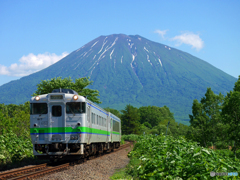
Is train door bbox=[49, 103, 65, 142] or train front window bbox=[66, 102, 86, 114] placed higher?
train front window bbox=[66, 102, 86, 114]

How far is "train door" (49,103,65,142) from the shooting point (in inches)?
555

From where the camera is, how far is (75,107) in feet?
47.3

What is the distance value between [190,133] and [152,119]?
6054 centimetres

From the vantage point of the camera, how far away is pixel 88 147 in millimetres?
16062

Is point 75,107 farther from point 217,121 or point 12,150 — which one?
point 217,121

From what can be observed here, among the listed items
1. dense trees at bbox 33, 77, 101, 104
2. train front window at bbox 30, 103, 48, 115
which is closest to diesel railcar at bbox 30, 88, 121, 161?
train front window at bbox 30, 103, 48, 115

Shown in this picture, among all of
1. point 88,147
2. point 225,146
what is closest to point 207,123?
point 225,146

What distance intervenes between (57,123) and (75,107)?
115cm

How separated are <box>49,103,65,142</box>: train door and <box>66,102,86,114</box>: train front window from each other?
0.30m

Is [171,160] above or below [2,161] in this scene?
above

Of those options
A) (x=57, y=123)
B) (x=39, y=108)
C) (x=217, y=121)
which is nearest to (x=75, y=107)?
(x=57, y=123)

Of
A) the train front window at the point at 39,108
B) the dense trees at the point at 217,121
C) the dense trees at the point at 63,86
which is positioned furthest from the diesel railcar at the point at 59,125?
the dense trees at the point at 217,121

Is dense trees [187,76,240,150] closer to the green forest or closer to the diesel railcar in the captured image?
the green forest

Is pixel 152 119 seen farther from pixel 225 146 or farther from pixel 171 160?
pixel 171 160
